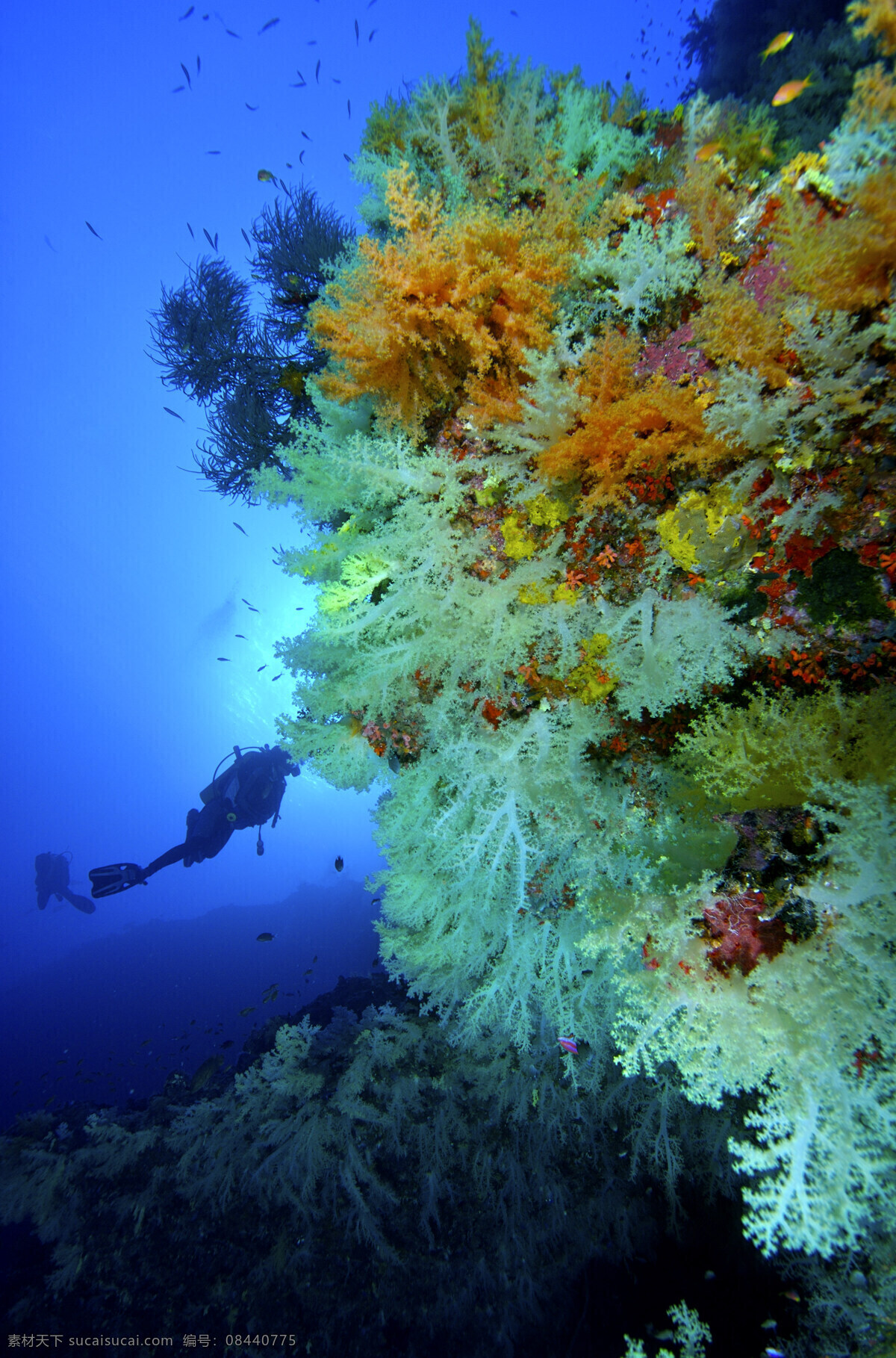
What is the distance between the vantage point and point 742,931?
220cm

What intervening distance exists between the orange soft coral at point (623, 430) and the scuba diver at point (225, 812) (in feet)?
32.2

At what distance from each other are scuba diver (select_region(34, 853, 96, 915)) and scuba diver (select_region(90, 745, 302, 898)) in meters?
11.3

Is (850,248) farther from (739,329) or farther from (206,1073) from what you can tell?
(206,1073)

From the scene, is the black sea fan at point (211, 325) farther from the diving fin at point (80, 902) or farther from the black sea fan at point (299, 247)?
the diving fin at point (80, 902)

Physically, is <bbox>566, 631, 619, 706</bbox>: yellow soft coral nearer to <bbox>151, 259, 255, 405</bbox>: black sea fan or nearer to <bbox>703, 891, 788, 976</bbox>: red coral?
<bbox>703, 891, 788, 976</bbox>: red coral

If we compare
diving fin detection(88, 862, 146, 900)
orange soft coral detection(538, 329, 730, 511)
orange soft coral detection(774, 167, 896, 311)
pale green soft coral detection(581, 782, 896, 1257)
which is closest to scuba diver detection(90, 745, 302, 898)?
diving fin detection(88, 862, 146, 900)

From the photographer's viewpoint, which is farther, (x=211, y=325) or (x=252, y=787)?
(x=252, y=787)


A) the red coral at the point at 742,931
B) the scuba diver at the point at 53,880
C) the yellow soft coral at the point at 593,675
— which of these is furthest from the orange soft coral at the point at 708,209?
the scuba diver at the point at 53,880

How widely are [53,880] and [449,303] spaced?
84.9 feet

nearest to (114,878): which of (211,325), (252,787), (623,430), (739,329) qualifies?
(252,787)

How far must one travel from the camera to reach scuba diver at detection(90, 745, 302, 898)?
36.9ft

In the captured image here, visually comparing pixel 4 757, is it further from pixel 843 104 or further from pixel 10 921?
pixel 843 104

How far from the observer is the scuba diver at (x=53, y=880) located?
1986 cm

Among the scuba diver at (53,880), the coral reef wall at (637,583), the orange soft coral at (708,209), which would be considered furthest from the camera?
the scuba diver at (53,880)
